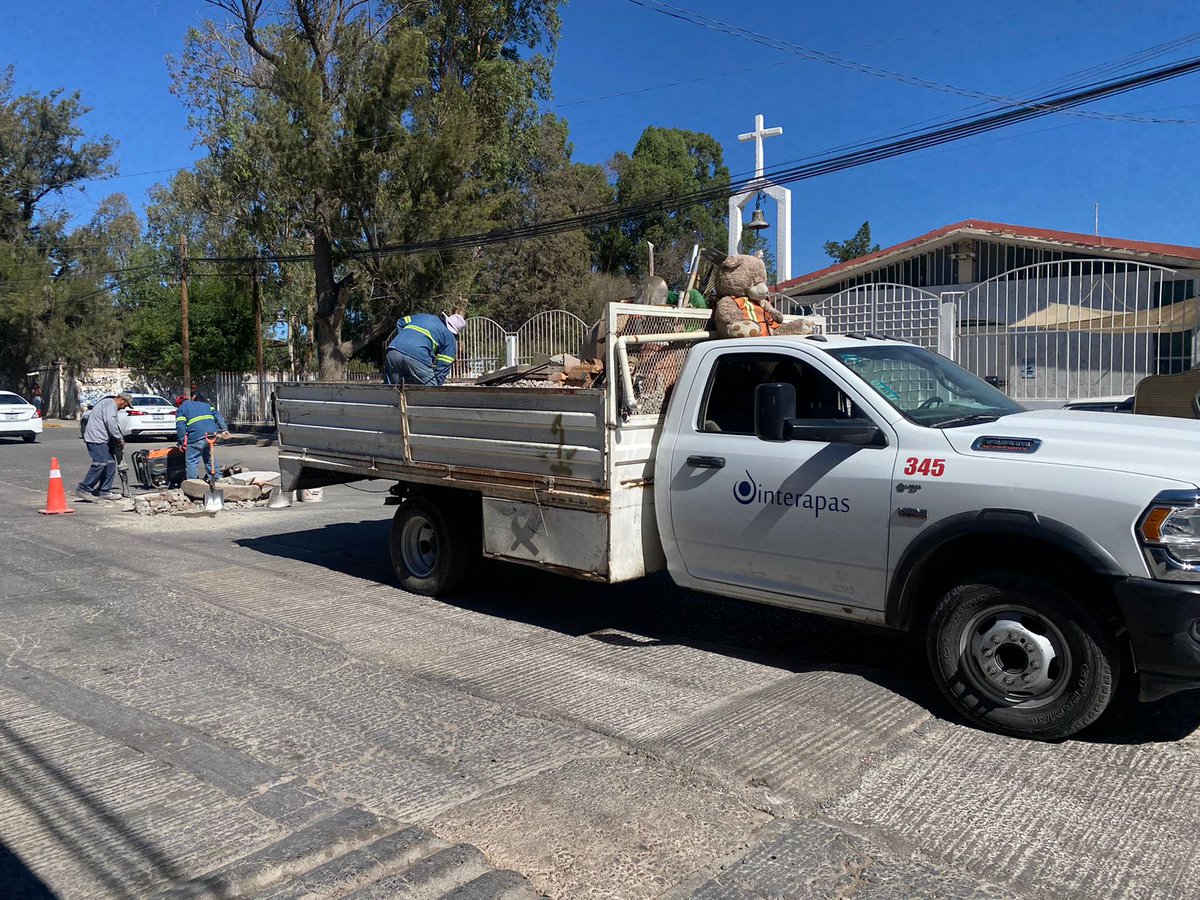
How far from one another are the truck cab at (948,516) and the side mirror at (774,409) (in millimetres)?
11

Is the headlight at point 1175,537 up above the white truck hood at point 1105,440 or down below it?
below

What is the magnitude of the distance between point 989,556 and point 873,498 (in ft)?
2.03

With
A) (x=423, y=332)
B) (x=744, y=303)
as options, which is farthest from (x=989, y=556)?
(x=423, y=332)

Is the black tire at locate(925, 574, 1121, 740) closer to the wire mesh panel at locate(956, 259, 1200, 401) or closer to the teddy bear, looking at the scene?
the teddy bear

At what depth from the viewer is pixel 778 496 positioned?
5.49 m

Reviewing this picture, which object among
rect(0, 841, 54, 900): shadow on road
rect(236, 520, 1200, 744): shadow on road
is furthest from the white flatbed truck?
rect(0, 841, 54, 900): shadow on road

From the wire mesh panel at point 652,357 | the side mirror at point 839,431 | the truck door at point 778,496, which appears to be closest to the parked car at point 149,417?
the wire mesh panel at point 652,357

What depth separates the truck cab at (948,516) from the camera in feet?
14.2

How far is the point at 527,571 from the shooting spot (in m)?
8.94

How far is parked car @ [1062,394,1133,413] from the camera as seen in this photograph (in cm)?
1067

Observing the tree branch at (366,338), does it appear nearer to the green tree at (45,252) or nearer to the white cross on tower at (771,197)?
the white cross on tower at (771,197)

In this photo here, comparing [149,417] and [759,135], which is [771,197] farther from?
[149,417]

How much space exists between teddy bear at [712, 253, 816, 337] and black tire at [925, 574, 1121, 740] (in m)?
2.47

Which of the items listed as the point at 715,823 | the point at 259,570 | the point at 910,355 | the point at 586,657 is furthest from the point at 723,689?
the point at 259,570
